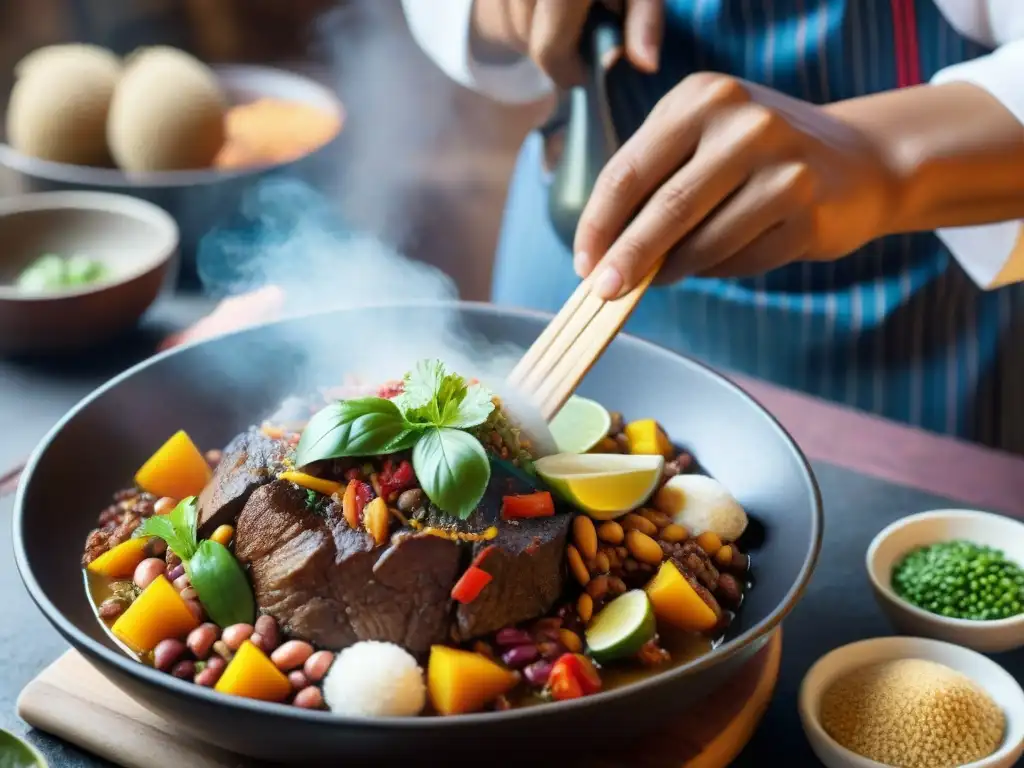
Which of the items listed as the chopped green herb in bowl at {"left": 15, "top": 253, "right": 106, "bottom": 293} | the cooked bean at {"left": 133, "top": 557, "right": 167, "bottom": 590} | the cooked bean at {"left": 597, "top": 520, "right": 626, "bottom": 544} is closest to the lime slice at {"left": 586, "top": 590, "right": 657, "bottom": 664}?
the cooked bean at {"left": 597, "top": 520, "right": 626, "bottom": 544}

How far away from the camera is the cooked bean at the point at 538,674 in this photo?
5.45 feet

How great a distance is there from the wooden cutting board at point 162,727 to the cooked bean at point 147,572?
0.15 m

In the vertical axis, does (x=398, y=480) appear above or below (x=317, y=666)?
above

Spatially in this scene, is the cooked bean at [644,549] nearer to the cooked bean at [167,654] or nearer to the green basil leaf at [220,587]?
the green basil leaf at [220,587]

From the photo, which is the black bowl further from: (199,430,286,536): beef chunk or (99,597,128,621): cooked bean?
(199,430,286,536): beef chunk

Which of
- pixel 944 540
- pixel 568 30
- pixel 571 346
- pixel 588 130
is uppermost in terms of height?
pixel 568 30

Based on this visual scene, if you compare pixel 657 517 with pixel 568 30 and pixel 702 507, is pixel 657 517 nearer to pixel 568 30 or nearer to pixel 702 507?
pixel 702 507

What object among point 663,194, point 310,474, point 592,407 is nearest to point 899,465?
point 592,407

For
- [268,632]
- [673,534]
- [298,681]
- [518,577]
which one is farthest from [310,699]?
[673,534]

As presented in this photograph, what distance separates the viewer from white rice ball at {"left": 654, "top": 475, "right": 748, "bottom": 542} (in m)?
1.97

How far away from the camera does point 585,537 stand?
183 cm

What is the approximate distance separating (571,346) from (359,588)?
1.97 feet

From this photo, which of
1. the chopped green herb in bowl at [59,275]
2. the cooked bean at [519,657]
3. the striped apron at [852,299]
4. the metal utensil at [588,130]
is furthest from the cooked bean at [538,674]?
the chopped green herb in bowl at [59,275]

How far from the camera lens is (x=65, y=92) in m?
3.66
